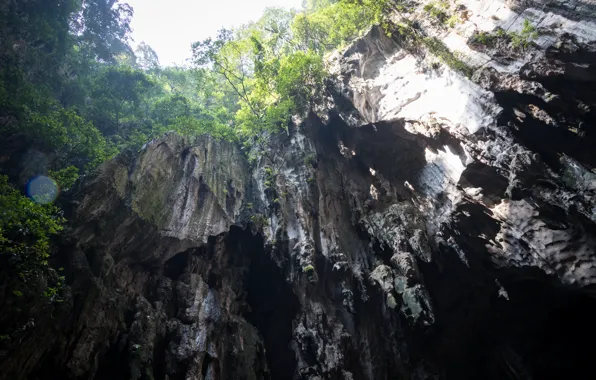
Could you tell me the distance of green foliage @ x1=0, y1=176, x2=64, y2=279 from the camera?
8.63m

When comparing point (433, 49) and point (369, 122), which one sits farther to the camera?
point (369, 122)

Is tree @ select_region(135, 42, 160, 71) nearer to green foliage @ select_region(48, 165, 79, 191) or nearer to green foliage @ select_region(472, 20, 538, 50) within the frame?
green foliage @ select_region(48, 165, 79, 191)

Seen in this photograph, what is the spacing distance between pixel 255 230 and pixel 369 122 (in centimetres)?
770

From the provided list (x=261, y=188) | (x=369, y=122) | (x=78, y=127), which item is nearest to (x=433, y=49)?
(x=369, y=122)

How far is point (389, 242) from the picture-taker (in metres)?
14.1

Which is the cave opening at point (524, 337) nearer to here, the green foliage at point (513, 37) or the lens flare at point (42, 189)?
the green foliage at point (513, 37)

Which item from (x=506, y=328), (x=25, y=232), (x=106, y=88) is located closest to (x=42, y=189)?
(x=25, y=232)

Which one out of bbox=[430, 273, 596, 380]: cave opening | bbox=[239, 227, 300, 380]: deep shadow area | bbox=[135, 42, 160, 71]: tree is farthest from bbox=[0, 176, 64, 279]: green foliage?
bbox=[135, 42, 160, 71]: tree

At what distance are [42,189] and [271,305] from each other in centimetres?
1130

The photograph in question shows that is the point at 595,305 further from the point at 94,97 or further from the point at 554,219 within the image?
the point at 94,97

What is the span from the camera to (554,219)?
33.5 feet

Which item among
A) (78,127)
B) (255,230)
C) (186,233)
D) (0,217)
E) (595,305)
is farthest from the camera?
(78,127)

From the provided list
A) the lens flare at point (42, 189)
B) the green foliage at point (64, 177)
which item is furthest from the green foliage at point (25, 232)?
the green foliage at point (64, 177)

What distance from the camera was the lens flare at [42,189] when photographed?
1221cm
